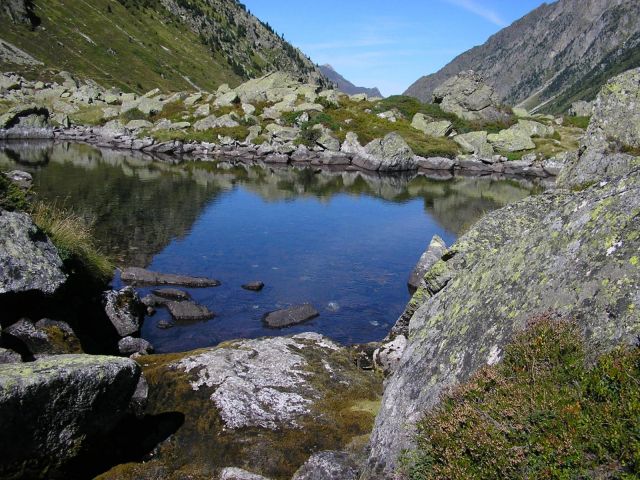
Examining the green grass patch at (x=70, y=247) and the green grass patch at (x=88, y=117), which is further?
the green grass patch at (x=88, y=117)

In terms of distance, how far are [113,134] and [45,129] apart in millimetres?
13207

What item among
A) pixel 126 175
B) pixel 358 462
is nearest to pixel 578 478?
pixel 358 462

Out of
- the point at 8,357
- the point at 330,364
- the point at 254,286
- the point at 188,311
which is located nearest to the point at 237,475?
the point at 330,364

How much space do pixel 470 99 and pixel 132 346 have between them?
105 metres

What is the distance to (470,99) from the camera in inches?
4316

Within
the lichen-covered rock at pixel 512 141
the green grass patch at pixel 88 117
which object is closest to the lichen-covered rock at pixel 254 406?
the lichen-covered rock at pixel 512 141

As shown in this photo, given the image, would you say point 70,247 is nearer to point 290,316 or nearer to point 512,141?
point 290,316

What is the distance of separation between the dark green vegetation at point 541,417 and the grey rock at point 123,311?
15.8 meters

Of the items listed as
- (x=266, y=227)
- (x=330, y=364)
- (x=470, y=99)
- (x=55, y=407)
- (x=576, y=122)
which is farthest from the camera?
(x=576, y=122)

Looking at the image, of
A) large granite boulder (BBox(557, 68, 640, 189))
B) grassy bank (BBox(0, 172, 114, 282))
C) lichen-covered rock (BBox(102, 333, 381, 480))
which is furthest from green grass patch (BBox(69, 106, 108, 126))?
large granite boulder (BBox(557, 68, 640, 189))

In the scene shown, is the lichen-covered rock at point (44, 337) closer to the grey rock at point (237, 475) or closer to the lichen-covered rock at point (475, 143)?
the grey rock at point (237, 475)

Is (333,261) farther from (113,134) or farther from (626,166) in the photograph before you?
(113,134)

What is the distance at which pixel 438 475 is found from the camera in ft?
18.5

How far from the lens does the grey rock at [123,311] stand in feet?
64.5
